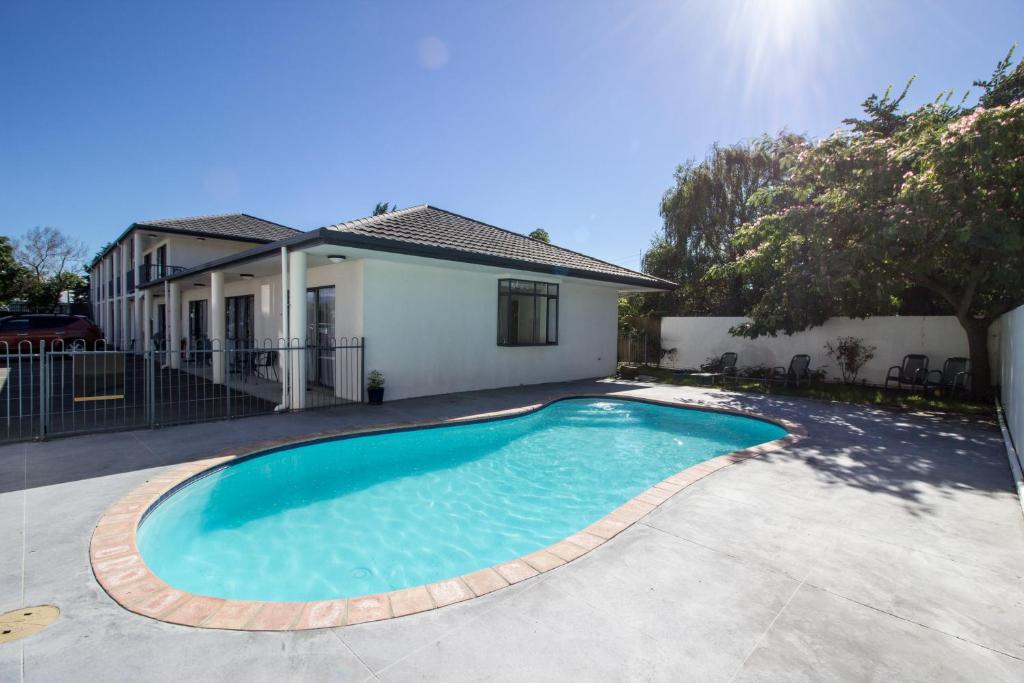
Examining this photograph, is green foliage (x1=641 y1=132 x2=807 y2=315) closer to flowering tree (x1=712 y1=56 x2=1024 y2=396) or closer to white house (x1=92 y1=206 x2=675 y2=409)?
flowering tree (x1=712 y1=56 x2=1024 y2=396)

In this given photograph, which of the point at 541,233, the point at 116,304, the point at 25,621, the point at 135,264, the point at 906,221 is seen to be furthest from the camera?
the point at 541,233

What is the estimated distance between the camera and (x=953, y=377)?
1038 cm

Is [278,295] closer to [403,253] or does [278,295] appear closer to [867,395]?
[403,253]

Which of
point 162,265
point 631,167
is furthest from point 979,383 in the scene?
point 162,265

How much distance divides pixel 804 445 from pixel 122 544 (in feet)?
23.7

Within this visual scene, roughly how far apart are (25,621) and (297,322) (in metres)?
6.27

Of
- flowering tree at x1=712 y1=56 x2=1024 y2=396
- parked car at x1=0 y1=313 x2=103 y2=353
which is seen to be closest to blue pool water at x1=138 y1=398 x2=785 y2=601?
flowering tree at x1=712 y1=56 x2=1024 y2=396

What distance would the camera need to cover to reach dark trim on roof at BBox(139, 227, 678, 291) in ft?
23.0

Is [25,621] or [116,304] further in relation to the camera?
[116,304]

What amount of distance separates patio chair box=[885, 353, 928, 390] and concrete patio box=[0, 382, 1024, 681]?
7.86 meters

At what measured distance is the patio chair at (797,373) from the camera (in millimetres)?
12422

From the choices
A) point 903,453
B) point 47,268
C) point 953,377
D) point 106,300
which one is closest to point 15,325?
point 106,300

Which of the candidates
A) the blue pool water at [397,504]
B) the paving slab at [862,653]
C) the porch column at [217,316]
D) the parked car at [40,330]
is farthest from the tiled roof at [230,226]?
the paving slab at [862,653]

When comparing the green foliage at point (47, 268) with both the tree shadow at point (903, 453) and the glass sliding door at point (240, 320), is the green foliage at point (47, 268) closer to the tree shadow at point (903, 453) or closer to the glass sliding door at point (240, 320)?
the glass sliding door at point (240, 320)
